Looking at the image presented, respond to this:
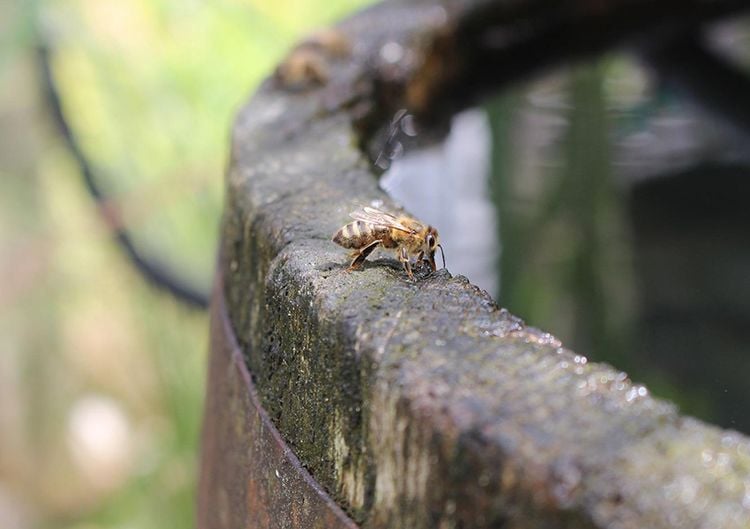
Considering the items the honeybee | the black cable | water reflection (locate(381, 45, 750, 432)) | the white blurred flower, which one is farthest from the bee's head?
the white blurred flower

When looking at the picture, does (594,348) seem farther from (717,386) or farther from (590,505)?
(590,505)

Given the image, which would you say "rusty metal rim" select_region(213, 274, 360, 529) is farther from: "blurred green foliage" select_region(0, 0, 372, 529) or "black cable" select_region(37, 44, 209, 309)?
"black cable" select_region(37, 44, 209, 309)

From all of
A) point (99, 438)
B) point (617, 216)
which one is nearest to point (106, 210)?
point (99, 438)

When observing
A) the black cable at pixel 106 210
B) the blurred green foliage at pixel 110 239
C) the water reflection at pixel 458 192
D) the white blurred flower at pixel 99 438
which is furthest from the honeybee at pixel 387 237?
the white blurred flower at pixel 99 438

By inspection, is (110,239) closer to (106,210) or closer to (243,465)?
(106,210)

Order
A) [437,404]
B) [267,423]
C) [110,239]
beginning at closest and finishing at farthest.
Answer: [437,404] < [267,423] < [110,239]

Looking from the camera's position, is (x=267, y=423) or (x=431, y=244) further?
(x=431, y=244)

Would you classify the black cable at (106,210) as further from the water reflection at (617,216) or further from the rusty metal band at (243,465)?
the rusty metal band at (243,465)

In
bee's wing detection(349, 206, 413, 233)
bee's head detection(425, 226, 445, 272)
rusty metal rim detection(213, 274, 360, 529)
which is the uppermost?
bee's wing detection(349, 206, 413, 233)
